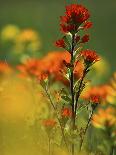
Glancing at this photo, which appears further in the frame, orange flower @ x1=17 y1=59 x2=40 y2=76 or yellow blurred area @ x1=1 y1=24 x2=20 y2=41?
yellow blurred area @ x1=1 y1=24 x2=20 y2=41

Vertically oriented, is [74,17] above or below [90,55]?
above

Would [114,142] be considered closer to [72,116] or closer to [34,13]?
[72,116]

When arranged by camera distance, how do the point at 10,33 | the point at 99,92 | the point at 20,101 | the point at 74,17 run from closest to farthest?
the point at 74,17
the point at 20,101
the point at 99,92
the point at 10,33

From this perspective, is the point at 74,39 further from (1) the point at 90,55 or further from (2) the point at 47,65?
(2) the point at 47,65

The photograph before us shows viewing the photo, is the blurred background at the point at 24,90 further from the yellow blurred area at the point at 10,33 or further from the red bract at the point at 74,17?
the red bract at the point at 74,17

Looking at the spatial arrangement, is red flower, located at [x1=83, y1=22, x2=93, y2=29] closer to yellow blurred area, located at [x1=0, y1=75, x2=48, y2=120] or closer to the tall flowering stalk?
the tall flowering stalk

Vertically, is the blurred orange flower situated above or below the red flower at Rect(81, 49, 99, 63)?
above

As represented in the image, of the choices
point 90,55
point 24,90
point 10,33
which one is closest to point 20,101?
point 24,90

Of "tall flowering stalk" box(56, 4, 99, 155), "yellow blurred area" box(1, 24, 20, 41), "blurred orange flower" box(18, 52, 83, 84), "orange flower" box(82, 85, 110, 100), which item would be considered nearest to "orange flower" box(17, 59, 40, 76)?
"blurred orange flower" box(18, 52, 83, 84)
